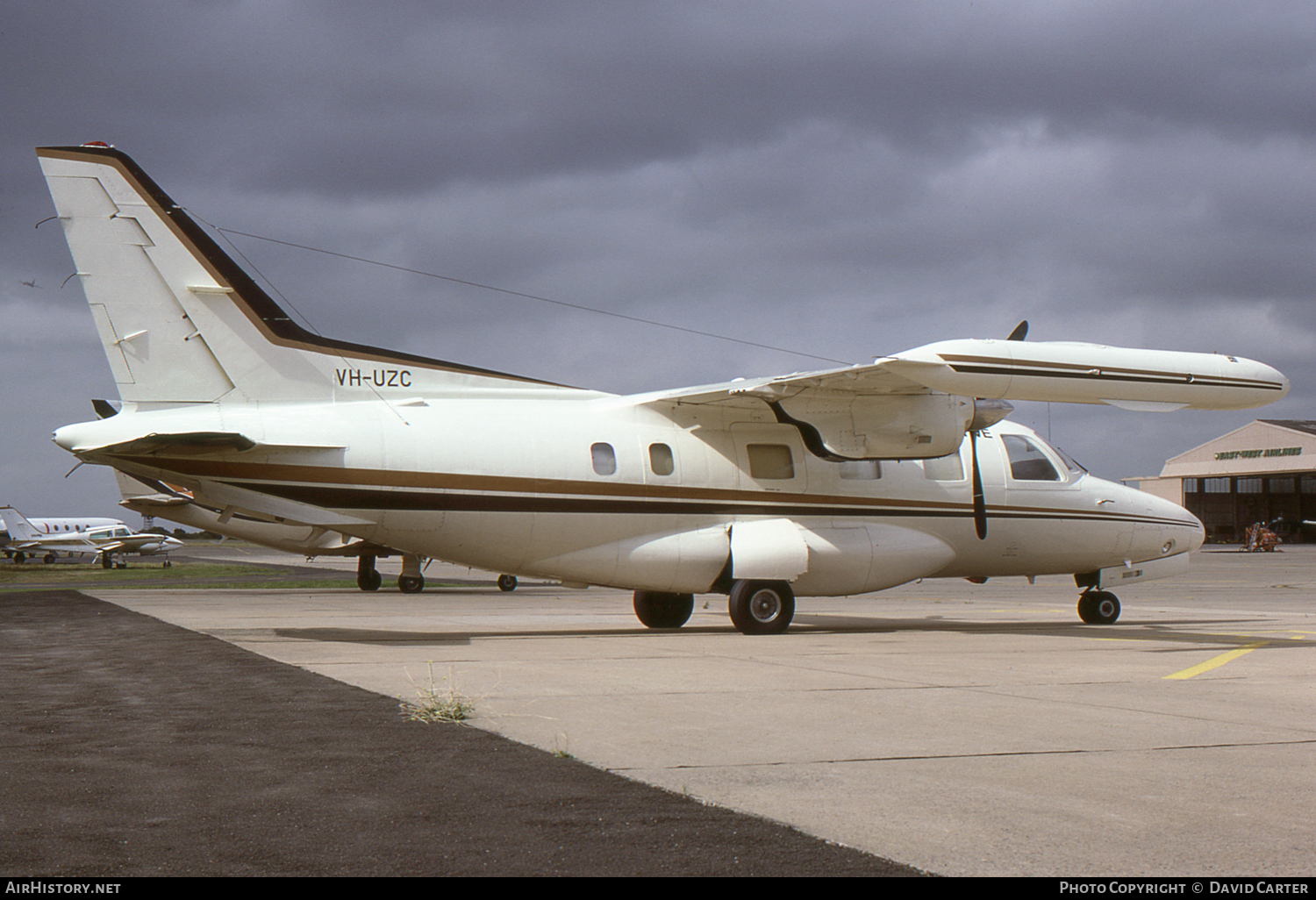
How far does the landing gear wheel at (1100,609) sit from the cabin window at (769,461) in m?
6.20

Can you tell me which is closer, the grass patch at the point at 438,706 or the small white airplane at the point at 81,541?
the grass patch at the point at 438,706

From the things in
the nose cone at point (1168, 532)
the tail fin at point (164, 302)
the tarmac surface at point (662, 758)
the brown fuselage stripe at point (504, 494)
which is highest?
the tail fin at point (164, 302)

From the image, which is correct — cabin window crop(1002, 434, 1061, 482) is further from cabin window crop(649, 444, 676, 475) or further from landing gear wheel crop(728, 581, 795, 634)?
cabin window crop(649, 444, 676, 475)

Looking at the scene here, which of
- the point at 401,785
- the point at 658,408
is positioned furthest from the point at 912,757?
the point at 658,408

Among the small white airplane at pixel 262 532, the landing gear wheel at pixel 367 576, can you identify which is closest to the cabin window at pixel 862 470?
the small white airplane at pixel 262 532

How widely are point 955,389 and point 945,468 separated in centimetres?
392

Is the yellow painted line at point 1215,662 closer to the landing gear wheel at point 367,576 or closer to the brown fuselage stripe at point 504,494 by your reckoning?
the brown fuselage stripe at point 504,494

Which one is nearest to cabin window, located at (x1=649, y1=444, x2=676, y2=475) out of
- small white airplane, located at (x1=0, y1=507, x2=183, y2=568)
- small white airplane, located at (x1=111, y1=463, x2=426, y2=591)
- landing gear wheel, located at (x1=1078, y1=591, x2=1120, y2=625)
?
landing gear wheel, located at (x1=1078, y1=591, x2=1120, y2=625)

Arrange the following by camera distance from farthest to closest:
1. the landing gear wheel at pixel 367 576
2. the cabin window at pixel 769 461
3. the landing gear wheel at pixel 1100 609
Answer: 1. the landing gear wheel at pixel 367 576
2. the landing gear wheel at pixel 1100 609
3. the cabin window at pixel 769 461

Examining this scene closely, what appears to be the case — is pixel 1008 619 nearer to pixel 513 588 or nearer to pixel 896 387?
pixel 896 387

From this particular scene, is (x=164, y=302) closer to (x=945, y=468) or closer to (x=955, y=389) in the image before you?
(x=955, y=389)

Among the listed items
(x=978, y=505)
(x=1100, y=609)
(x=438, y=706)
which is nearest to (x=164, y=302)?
(x=438, y=706)

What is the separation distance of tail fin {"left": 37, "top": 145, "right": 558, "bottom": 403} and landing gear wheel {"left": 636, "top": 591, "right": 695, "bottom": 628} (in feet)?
20.3

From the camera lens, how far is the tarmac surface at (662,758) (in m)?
4.61
